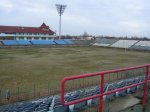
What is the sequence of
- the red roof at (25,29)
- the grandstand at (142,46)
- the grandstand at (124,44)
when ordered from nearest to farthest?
1. the grandstand at (142,46)
2. the grandstand at (124,44)
3. the red roof at (25,29)

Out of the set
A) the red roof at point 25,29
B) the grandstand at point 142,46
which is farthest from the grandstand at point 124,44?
the red roof at point 25,29

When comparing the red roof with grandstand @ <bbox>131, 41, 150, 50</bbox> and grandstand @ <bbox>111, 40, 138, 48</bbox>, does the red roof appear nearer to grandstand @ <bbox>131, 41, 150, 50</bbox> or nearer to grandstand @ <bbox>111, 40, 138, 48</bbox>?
grandstand @ <bbox>111, 40, 138, 48</bbox>

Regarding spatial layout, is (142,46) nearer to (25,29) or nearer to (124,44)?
(124,44)

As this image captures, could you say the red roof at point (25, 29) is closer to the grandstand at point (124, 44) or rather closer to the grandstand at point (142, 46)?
the grandstand at point (124, 44)

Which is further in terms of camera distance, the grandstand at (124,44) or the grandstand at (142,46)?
the grandstand at (124,44)

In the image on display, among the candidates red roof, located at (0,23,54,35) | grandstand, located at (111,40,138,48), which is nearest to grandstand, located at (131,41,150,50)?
grandstand, located at (111,40,138,48)

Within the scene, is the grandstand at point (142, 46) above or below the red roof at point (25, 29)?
below

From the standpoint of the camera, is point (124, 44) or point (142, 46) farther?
point (124, 44)

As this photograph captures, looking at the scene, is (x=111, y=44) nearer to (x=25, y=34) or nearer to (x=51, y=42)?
(x=51, y=42)

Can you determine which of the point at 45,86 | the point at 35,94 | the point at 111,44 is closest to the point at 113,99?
the point at 35,94

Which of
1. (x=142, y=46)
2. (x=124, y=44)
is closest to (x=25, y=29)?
(x=124, y=44)

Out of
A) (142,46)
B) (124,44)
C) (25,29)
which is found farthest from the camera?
(25,29)

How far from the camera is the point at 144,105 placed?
11953 mm

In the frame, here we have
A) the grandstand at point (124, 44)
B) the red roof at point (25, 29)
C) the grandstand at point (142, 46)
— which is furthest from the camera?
the red roof at point (25, 29)
